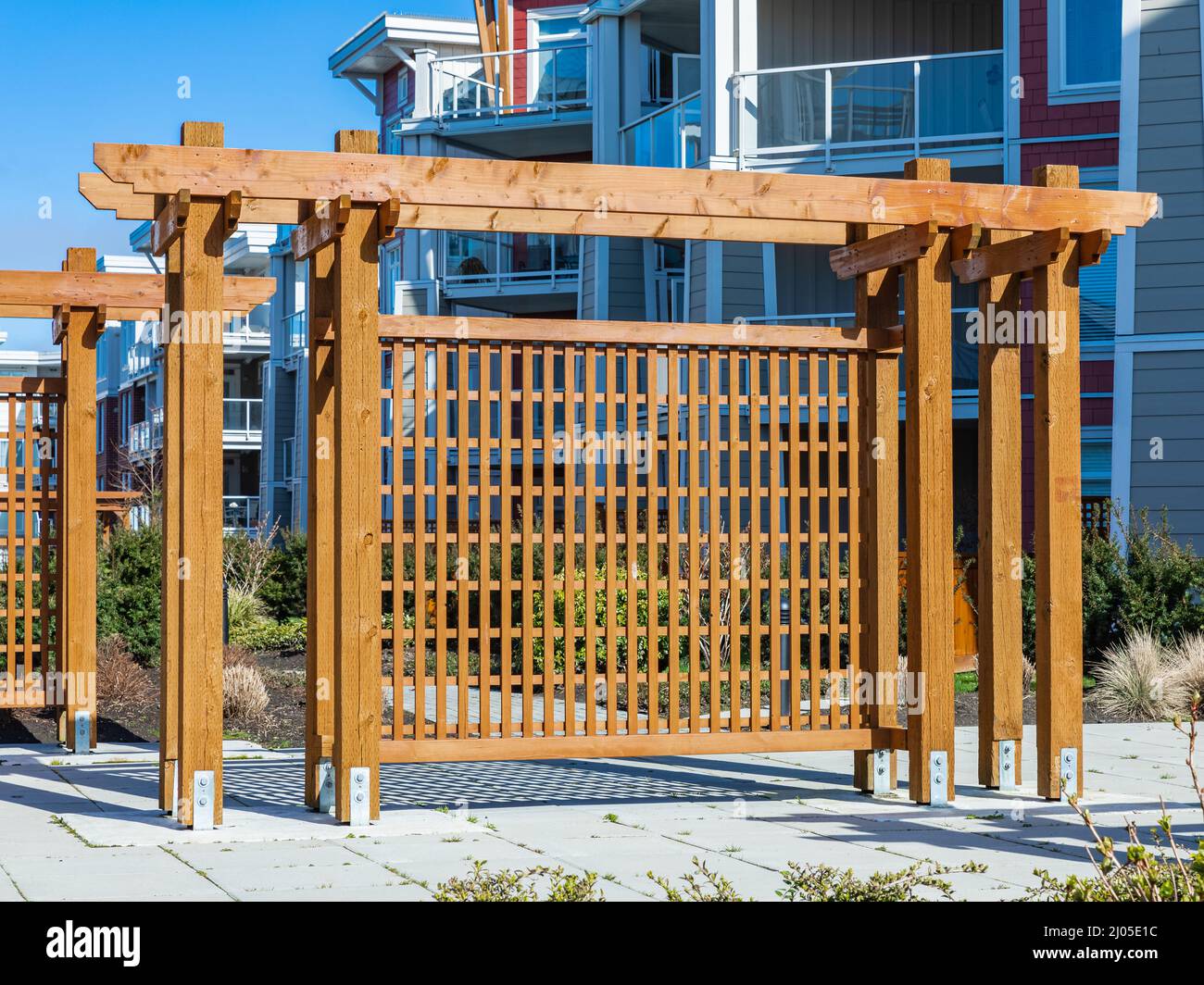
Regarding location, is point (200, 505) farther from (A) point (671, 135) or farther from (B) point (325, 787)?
(A) point (671, 135)

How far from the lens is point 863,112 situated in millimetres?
19078

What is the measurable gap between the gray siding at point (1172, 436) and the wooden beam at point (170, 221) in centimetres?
1087

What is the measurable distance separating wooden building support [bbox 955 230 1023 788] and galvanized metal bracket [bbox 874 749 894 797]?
1.88ft

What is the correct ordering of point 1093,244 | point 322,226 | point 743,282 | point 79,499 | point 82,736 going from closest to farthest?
1. point 322,226
2. point 1093,244
3. point 82,736
4. point 79,499
5. point 743,282

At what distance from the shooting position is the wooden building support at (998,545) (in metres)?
7.93

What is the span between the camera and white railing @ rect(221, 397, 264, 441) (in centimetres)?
3775

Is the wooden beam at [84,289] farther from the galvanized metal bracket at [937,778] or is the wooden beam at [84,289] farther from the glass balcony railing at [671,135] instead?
the glass balcony railing at [671,135]

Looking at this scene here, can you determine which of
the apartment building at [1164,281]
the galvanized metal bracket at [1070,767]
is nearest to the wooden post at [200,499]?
the galvanized metal bracket at [1070,767]

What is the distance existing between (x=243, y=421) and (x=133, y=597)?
85.6 feet

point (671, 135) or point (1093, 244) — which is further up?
point (671, 135)

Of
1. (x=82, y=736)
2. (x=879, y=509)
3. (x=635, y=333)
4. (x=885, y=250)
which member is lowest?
(x=82, y=736)

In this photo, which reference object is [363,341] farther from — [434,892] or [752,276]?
[752,276]

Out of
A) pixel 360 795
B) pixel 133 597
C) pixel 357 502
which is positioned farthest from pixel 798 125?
pixel 360 795

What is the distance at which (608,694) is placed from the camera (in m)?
7.48
